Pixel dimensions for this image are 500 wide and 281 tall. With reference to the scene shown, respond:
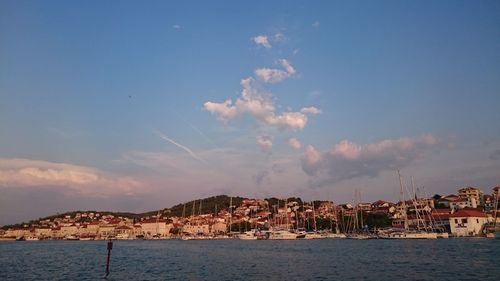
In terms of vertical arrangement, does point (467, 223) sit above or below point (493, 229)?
above

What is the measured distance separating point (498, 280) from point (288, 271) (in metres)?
13.7

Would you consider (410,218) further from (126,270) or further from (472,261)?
(126,270)

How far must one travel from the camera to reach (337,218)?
120875mm

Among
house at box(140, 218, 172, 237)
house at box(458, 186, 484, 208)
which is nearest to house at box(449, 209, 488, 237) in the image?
house at box(458, 186, 484, 208)

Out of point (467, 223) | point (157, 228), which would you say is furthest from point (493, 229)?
point (157, 228)

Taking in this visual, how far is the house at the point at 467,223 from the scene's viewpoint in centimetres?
8675

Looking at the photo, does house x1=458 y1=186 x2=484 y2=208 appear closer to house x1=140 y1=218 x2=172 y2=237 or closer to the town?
the town

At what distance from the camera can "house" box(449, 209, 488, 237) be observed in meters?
86.8

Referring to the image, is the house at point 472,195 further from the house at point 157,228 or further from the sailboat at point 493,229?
the house at point 157,228

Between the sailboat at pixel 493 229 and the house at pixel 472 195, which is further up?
the house at pixel 472 195

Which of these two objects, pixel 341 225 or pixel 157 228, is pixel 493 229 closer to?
pixel 341 225

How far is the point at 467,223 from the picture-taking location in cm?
8719

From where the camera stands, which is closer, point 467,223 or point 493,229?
point 493,229

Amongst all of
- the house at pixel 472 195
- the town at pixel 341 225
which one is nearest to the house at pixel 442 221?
the town at pixel 341 225
